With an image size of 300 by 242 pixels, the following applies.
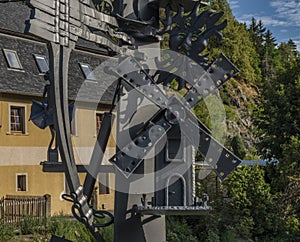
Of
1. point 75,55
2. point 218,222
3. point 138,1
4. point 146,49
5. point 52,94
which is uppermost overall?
point 75,55

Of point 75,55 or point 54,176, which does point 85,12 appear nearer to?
point 54,176

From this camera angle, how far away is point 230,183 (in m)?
15.5

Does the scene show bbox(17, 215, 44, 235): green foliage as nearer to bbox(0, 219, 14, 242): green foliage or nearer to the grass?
the grass

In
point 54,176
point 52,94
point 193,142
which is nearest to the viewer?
point 52,94

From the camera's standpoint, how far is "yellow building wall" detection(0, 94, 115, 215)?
2077 centimetres

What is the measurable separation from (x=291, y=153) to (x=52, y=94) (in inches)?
476

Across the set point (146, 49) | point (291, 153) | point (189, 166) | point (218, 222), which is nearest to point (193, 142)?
point (189, 166)

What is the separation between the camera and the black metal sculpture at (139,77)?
5.32m

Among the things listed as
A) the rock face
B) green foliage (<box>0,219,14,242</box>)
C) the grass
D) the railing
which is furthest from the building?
the rock face

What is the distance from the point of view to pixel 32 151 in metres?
21.9

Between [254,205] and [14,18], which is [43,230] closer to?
[254,205]

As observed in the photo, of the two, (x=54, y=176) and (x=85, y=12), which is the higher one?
(x=85, y=12)

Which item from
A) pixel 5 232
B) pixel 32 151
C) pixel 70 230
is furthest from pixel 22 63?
pixel 70 230

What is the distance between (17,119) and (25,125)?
377mm
